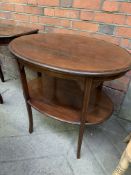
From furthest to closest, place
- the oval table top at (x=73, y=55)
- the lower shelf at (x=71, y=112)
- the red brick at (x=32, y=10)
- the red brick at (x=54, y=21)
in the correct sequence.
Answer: the red brick at (x=32, y=10)
the red brick at (x=54, y=21)
the lower shelf at (x=71, y=112)
the oval table top at (x=73, y=55)

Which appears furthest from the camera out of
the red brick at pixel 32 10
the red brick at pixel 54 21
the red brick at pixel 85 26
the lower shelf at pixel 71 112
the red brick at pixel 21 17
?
the red brick at pixel 21 17

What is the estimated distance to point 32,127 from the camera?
145 cm

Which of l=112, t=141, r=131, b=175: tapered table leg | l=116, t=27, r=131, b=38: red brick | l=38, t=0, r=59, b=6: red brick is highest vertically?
l=38, t=0, r=59, b=6: red brick

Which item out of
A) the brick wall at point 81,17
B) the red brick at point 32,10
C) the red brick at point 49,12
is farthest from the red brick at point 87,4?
the red brick at point 32,10

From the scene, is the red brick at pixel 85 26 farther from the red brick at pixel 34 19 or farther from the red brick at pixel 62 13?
the red brick at pixel 34 19

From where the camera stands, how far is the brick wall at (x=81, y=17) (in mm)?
1320

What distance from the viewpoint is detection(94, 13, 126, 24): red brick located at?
4.31 ft

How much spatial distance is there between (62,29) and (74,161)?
116 cm

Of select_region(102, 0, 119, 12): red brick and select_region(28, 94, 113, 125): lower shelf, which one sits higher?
select_region(102, 0, 119, 12): red brick

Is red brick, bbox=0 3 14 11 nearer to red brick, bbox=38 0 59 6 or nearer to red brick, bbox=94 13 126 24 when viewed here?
red brick, bbox=38 0 59 6

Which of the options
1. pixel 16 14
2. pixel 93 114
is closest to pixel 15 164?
pixel 93 114

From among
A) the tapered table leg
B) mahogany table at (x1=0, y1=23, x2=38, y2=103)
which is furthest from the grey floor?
mahogany table at (x1=0, y1=23, x2=38, y2=103)

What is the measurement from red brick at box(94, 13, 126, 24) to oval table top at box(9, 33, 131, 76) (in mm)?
222

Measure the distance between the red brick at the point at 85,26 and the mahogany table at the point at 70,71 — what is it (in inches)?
7.4
